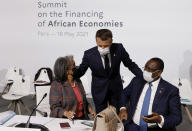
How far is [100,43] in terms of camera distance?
10.2 ft

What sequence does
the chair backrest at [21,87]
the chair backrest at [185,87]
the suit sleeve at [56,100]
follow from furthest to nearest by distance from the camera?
1. the chair backrest at [21,87]
2. the chair backrest at [185,87]
3. the suit sleeve at [56,100]

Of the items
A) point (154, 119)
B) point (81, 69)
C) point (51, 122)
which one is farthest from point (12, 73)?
point (154, 119)

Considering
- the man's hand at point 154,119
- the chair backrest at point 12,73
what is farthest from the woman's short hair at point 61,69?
the chair backrest at point 12,73

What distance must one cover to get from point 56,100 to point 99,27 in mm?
3278

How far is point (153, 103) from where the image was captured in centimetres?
264

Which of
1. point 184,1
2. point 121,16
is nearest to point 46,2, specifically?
point 121,16

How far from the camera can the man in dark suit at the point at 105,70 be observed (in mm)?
3266

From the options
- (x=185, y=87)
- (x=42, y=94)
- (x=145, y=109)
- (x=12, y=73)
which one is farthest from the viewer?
(x=12, y=73)

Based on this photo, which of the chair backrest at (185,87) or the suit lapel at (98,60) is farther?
the chair backrest at (185,87)

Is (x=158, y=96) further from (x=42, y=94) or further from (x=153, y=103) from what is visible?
(x=42, y=94)

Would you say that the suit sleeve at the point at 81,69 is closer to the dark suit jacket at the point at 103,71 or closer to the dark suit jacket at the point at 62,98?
the dark suit jacket at the point at 103,71

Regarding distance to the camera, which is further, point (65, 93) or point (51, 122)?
point (65, 93)

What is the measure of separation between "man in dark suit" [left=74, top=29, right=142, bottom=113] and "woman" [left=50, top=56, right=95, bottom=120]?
0.61 ft

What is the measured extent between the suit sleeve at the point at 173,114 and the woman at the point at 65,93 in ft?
2.73
